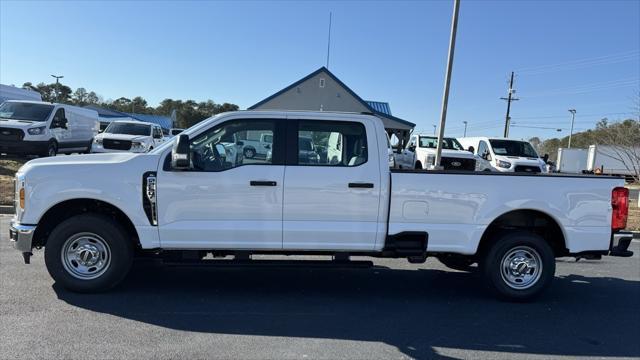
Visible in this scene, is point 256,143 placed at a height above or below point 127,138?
above

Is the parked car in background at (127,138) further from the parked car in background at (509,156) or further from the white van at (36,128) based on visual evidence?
the parked car in background at (509,156)

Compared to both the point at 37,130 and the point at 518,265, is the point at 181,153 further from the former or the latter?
the point at 37,130

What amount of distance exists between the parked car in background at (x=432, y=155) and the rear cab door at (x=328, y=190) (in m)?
12.2

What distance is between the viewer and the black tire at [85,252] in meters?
5.14

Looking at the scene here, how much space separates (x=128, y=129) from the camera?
1908cm

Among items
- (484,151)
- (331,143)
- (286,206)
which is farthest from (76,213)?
(484,151)

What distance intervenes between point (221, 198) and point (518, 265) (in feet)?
11.2

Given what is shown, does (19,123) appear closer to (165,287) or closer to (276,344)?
(165,287)

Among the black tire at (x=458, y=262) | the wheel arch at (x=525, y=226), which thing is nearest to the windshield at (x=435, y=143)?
the black tire at (x=458, y=262)

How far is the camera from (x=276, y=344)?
422 centimetres

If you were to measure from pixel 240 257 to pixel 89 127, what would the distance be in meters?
17.4

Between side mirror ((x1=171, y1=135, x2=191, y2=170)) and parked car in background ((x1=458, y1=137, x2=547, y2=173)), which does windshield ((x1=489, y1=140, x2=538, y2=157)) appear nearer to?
parked car in background ((x1=458, y1=137, x2=547, y2=173))

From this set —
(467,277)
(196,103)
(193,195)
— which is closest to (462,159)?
(467,277)

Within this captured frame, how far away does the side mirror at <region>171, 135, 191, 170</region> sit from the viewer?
488cm
